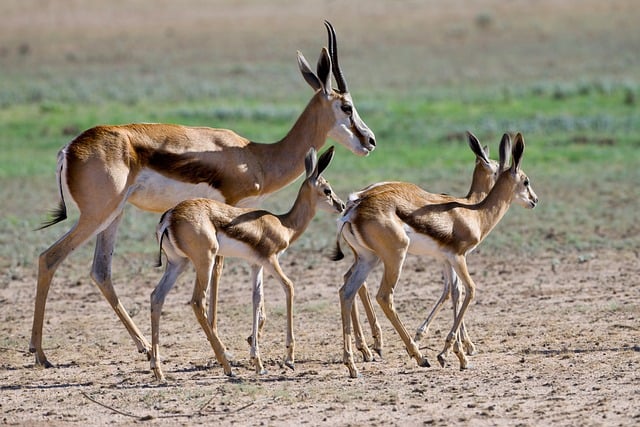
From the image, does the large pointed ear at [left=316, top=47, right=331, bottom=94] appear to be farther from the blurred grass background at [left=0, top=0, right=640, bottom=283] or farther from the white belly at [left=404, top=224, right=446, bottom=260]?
the blurred grass background at [left=0, top=0, right=640, bottom=283]

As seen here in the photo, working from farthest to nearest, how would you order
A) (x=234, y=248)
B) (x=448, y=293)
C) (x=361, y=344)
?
(x=448, y=293) < (x=361, y=344) < (x=234, y=248)

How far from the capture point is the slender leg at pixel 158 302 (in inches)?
356

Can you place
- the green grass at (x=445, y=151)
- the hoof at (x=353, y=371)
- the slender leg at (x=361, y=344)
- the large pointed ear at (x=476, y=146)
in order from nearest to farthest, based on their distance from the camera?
the hoof at (x=353, y=371), the slender leg at (x=361, y=344), the large pointed ear at (x=476, y=146), the green grass at (x=445, y=151)

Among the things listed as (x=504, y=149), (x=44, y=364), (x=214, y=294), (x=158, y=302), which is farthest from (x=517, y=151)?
(x=44, y=364)

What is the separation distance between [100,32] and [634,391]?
36837 millimetres

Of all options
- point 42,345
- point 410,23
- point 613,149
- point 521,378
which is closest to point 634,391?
point 521,378

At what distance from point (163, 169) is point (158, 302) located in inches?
54.7

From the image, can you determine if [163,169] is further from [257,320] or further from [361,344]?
[361,344]

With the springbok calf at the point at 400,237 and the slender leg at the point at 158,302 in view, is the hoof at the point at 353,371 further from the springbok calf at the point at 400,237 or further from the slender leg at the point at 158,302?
the slender leg at the point at 158,302

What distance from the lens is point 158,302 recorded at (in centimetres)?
920

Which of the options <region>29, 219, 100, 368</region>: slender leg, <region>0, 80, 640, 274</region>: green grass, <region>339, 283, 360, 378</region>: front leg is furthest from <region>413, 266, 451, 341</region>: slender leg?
<region>0, 80, 640, 274</region>: green grass

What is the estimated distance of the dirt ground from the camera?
26.0 feet

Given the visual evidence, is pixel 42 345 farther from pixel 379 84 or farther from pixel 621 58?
pixel 621 58

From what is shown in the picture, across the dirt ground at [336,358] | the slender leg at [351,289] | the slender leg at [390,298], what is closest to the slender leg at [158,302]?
the dirt ground at [336,358]
